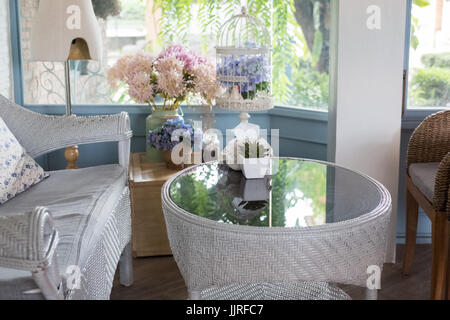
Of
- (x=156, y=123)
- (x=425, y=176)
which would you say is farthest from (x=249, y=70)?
(x=425, y=176)

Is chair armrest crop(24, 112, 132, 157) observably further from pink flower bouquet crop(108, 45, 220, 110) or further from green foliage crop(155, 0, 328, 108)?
green foliage crop(155, 0, 328, 108)

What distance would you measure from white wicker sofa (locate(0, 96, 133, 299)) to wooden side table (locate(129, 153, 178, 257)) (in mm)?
335

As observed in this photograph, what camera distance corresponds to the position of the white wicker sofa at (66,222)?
4.60 ft

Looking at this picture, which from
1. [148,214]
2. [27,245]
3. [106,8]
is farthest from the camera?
[106,8]

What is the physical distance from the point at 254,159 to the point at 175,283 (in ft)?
2.59

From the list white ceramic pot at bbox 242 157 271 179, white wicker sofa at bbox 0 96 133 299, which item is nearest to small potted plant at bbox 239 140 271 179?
white ceramic pot at bbox 242 157 271 179

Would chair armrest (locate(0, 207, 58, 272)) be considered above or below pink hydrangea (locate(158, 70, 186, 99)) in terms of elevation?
below

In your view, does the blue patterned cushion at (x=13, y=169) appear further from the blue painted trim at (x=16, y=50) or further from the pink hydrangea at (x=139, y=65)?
the blue painted trim at (x=16, y=50)

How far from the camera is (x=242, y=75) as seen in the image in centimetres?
276

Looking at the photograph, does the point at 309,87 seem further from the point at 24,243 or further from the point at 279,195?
the point at 24,243

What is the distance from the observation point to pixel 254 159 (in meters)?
2.38

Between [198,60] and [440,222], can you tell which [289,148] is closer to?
[198,60]

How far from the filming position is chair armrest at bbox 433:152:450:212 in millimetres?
2240

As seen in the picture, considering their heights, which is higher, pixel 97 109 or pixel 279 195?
pixel 97 109
